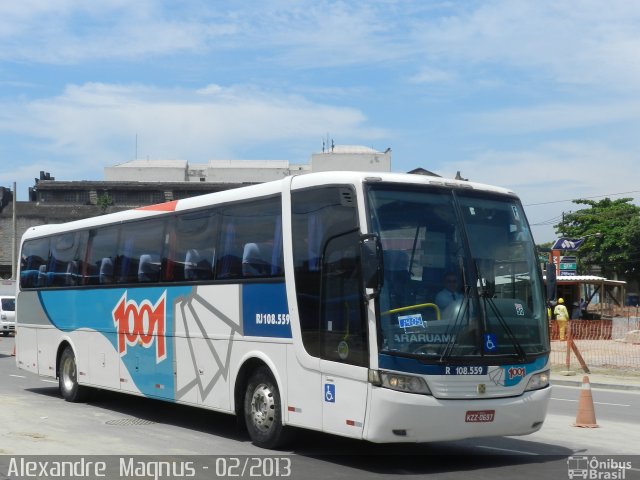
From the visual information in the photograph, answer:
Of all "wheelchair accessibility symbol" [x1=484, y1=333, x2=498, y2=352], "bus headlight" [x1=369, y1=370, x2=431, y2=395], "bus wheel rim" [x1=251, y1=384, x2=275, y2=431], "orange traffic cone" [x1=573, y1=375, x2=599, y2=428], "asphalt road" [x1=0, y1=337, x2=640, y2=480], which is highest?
"wheelchair accessibility symbol" [x1=484, y1=333, x2=498, y2=352]

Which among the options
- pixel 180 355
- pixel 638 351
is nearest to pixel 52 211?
pixel 638 351

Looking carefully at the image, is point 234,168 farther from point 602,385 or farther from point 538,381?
point 538,381

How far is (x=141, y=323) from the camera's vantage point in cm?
1519

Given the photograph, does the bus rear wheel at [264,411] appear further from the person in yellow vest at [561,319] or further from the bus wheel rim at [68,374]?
the person in yellow vest at [561,319]

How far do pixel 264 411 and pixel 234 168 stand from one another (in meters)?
94.3

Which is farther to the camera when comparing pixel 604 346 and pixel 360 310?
pixel 604 346

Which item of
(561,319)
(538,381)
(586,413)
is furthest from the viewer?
(561,319)

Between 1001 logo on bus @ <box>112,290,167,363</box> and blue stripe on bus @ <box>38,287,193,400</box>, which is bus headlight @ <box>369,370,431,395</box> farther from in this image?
1001 logo on bus @ <box>112,290,167,363</box>

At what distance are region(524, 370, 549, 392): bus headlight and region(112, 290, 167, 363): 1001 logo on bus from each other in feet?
19.7

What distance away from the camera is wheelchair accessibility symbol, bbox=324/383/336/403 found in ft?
34.8

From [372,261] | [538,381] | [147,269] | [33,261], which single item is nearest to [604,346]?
[33,261]

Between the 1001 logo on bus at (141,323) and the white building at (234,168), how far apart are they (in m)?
83.6

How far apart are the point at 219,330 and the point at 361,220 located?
3448 mm

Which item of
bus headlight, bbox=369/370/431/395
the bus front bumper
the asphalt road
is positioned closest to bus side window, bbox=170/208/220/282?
the asphalt road
